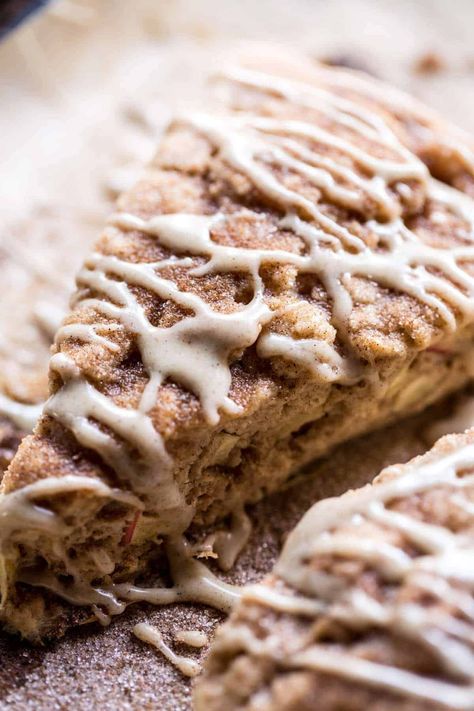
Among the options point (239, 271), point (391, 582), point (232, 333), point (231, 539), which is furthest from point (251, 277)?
point (391, 582)

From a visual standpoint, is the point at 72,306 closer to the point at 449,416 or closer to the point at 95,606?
the point at 95,606

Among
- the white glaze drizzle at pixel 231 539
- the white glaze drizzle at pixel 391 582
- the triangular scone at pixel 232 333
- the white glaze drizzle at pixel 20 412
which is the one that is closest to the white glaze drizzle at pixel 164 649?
the triangular scone at pixel 232 333

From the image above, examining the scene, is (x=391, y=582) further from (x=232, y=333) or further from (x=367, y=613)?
(x=232, y=333)

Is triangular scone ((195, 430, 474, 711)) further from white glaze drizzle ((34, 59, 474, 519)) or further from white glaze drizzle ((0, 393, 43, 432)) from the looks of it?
white glaze drizzle ((0, 393, 43, 432))

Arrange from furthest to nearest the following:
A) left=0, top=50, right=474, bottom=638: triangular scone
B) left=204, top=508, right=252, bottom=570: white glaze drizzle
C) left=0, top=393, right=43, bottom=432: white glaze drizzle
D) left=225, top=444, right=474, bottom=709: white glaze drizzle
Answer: left=0, top=393, right=43, bottom=432: white glaze drizzle < left=204, top=508, right=252, bottom=570: white glaze drizzle < left=0, top=50, right=474, bottom=638: triangular scone < left=225, top=444, right=474, bottom=709: white glaze drizzle

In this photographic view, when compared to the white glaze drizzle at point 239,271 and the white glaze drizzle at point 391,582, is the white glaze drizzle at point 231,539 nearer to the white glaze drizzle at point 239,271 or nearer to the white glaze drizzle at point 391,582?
the white glaze drizzle at point 239,271

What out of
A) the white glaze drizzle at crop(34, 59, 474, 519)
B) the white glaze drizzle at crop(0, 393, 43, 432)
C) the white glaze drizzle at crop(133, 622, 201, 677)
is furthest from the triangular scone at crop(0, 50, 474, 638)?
the white glaze drizzle at crop(0, 393, 43, 432)
